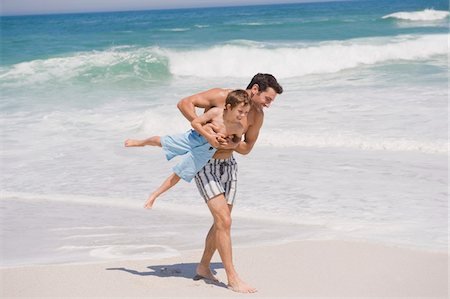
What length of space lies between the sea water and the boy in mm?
1240

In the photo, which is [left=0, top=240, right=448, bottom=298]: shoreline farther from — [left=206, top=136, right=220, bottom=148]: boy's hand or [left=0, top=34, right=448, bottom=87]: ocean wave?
[left=0, top=34, right=448, bottom=87]: ocean wave

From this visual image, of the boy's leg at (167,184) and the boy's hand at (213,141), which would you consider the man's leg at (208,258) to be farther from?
the boy's hand at (213,141)

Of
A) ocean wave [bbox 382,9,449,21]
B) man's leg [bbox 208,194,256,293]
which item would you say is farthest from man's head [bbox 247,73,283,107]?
ocean wave [bbox 382,9,449,21]

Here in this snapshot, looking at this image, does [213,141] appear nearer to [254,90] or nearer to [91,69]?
[254,90]

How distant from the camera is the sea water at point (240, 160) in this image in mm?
6496

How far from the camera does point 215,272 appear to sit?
17.6 feet

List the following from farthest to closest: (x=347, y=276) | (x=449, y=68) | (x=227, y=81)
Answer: (x=227, y=81) < (x=449, y=68) < (x=347, y=276)

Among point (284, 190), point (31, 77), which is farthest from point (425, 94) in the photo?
point (31, 77)

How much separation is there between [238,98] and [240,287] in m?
1.29

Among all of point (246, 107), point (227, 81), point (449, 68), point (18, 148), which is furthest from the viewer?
point (227, 81)

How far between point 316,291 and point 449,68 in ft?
48.7

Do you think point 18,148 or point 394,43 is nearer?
point 18,148

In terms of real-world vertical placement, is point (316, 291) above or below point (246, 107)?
below

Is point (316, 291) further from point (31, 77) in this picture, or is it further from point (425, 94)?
point (31, 77)
